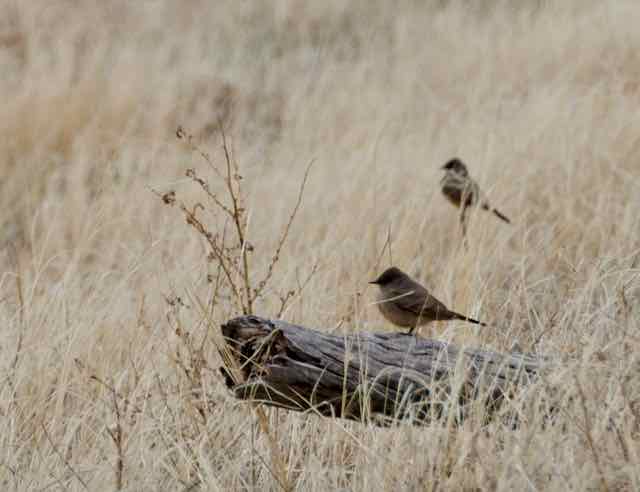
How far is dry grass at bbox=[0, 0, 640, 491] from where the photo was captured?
2.87 m

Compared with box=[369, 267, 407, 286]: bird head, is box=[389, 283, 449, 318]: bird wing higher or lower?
lower

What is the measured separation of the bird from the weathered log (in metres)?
1.88

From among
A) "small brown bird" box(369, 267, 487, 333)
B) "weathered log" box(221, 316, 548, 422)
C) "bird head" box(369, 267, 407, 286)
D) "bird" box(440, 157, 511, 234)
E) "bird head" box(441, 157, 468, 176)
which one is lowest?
"weathered log" box(221, 316, 548, 422)

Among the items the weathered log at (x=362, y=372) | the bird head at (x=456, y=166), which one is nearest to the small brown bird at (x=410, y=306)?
the weathered log at (x=362, y=372)

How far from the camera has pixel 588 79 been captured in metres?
7.59

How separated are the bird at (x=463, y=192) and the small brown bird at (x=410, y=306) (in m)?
1.12

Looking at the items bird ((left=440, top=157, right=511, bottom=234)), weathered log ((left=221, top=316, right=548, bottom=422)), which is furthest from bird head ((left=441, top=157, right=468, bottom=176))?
weathered log ((left=221, top=316, right=548, bottom=422))

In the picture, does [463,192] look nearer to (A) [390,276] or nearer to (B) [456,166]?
(B) [456,166]

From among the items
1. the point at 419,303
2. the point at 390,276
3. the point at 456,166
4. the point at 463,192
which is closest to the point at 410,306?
the point at 419,303

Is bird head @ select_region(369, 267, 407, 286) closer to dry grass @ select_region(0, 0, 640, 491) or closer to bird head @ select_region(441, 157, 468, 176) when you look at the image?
dry grass @ select_region(0, 0, 640, 491)

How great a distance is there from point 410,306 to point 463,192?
1.29m

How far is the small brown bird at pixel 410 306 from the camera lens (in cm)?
362

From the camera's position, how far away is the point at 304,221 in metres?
5.48

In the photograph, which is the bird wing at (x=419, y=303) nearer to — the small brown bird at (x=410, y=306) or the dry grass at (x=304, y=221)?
the small brown bird at (x=410, y=306)
